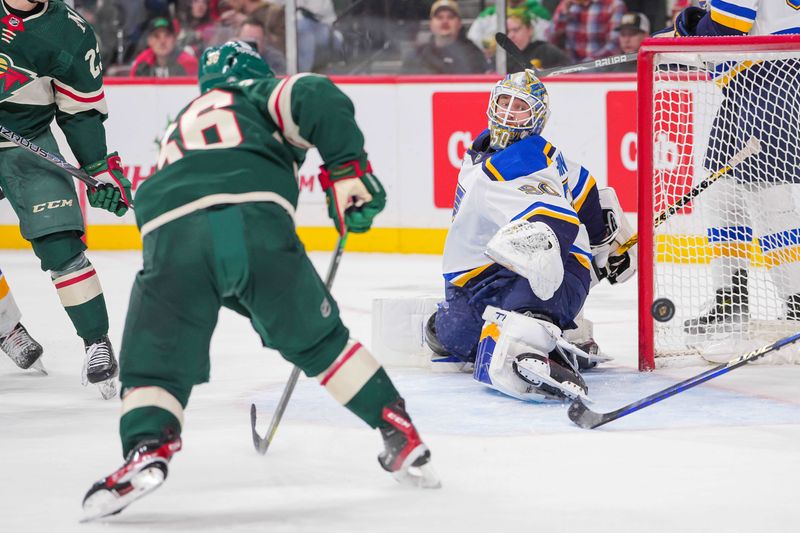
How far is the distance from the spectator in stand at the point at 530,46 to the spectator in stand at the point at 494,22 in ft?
0.07

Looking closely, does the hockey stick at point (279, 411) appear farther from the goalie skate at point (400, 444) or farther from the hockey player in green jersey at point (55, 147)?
the hockey player in green jersey at point (55, 147)

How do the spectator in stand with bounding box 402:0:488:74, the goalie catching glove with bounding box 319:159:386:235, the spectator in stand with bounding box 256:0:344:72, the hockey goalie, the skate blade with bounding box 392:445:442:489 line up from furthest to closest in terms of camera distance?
1. the spectator in stand with bounding box 256:0:344:72
2. the spectator in stand with bounding box 402:0:488:74
3. the hockey goalie
4. the skate blade with bounding box 392:445:442:489
5. the goalie catching glove with bounding box 319:159:386:235

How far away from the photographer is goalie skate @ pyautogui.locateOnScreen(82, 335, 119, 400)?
379 centimetres

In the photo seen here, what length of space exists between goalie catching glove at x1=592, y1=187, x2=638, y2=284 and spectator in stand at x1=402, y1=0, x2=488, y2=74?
→ 9.40 feet

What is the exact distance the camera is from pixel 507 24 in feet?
22.5

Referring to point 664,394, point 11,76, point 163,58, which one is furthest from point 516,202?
point 163,58

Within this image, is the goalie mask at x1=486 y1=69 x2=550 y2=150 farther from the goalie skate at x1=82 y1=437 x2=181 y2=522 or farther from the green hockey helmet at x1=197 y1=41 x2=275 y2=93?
the goalie skate at x1=82 y1=437 x2=181 y2=522

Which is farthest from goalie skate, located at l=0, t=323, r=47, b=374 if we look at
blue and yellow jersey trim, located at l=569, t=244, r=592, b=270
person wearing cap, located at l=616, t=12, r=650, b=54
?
person wearing cap, located at l=616, t=12, r=650, b=54

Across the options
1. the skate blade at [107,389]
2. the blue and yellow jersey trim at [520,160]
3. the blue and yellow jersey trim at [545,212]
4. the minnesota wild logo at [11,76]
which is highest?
the minnesota wild logo at [11,76]

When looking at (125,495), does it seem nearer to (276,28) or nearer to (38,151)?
(38,151)

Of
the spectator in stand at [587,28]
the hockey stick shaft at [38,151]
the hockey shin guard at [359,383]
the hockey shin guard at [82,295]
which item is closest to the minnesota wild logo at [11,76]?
the hockey stick shaft at [38,151]

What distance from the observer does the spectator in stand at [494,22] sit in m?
6.83

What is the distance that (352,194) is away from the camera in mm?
2619

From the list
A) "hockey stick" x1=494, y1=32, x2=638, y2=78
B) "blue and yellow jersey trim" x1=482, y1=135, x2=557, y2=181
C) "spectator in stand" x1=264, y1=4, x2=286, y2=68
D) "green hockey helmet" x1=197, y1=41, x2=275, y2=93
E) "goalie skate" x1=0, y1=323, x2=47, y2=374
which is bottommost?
"goalie skate" x1=0, y1=323, x2=47, y2=374
